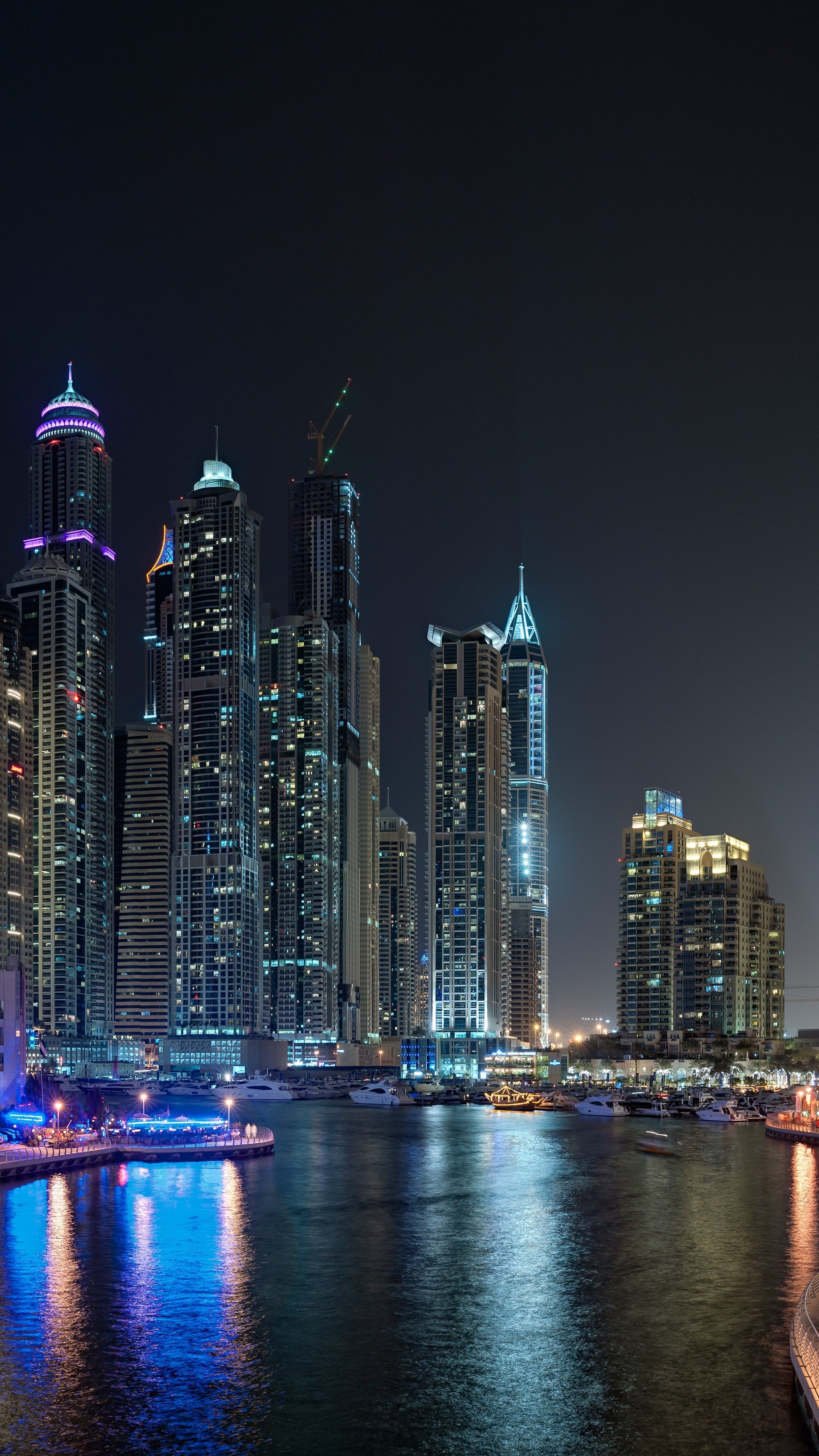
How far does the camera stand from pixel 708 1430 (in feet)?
156

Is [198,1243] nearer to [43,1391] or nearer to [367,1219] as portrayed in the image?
[367,1219]

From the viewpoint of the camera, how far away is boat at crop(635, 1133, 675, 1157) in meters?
146

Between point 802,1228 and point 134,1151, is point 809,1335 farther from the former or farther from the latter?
point 134,1151

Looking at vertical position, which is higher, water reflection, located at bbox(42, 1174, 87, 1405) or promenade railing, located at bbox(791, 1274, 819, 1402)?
promenade railing, located at bbox(791, 1274, 819, 1402)

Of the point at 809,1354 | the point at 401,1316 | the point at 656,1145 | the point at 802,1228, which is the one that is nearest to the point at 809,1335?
the point at 809,1354

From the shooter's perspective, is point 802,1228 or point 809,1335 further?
point 802,1228

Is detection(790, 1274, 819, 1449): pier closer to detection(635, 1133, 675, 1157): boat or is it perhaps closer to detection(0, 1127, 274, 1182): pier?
detection(0, 1127, 274, 1182): pier

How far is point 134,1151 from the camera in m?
135

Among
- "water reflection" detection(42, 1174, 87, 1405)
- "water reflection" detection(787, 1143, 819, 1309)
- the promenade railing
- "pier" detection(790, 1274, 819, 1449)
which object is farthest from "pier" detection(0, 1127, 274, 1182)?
the promenade railing

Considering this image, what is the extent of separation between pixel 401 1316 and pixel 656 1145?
93.6 meters

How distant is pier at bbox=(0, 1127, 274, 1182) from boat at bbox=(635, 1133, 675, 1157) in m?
38.5

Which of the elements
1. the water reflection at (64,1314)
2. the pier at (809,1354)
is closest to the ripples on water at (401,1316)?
the water reflection at (64,1314)

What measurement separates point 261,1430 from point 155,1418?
4013mm

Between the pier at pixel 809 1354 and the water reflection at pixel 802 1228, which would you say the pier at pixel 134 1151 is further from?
the pier at pixel 809 1354
